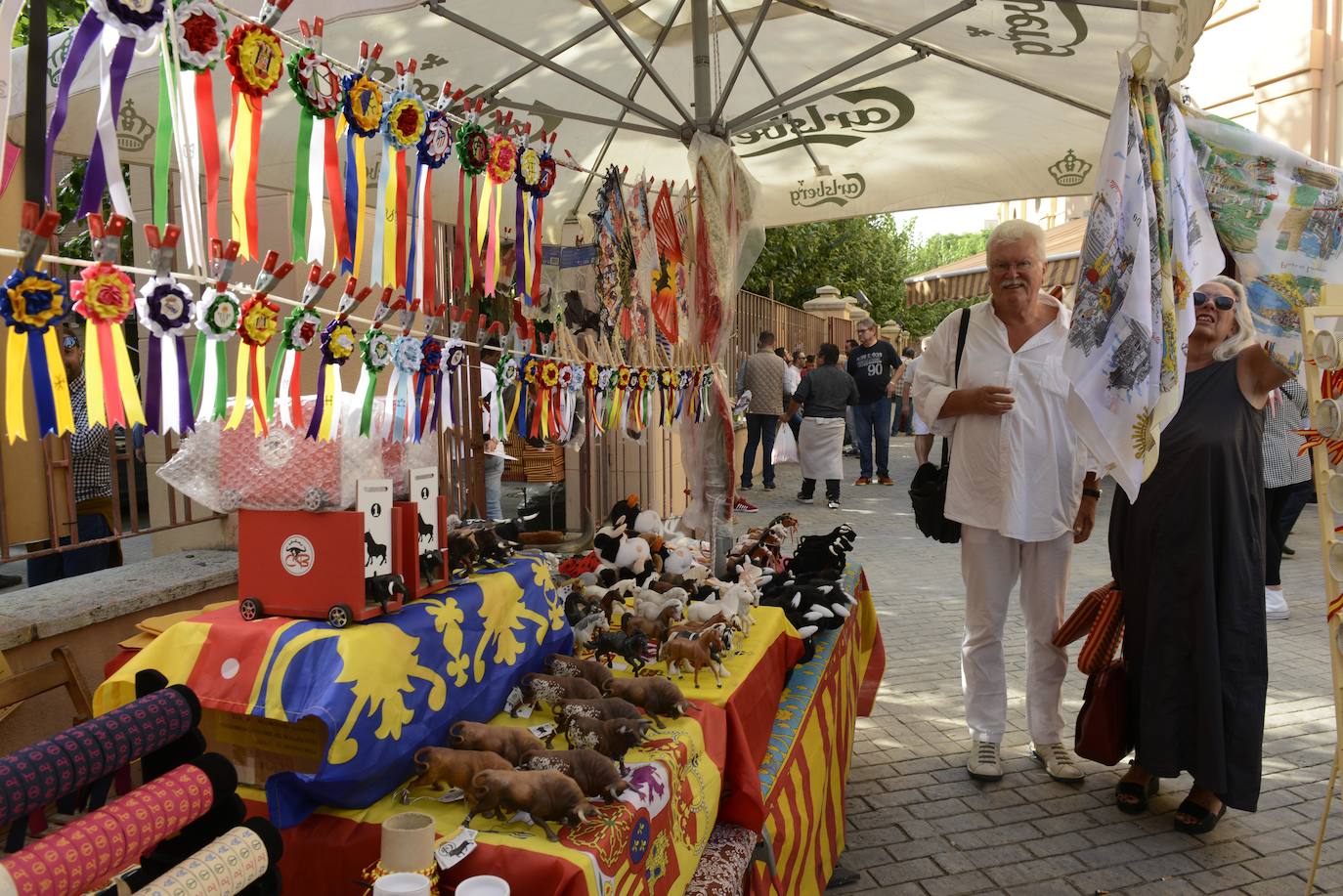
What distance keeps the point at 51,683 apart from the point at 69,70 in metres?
1.75

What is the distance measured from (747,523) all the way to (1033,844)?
5786 mm

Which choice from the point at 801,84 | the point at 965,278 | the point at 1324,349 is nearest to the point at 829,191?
the point at 801,84

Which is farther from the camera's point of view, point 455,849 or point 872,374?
point 872,374

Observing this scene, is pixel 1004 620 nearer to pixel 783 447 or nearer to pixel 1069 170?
pixel 1069 170

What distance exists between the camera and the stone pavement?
120 inches

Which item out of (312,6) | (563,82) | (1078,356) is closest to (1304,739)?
(1078,356)

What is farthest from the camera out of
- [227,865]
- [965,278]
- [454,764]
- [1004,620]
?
[965,278]

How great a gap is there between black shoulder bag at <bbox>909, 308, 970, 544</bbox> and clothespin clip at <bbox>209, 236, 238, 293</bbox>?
304 centimetres

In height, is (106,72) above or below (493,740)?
above

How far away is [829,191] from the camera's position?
5.05 meters

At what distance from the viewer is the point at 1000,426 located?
140 inches

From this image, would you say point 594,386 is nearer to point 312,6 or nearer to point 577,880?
point 312,6

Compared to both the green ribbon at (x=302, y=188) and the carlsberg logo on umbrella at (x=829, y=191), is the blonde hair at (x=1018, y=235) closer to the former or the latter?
the carlsberg logo on umbrella at (x=829, y=191)

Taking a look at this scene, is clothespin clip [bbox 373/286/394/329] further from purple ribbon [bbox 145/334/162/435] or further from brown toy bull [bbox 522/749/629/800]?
brown toy bull [bbox 522/749/629/800]
